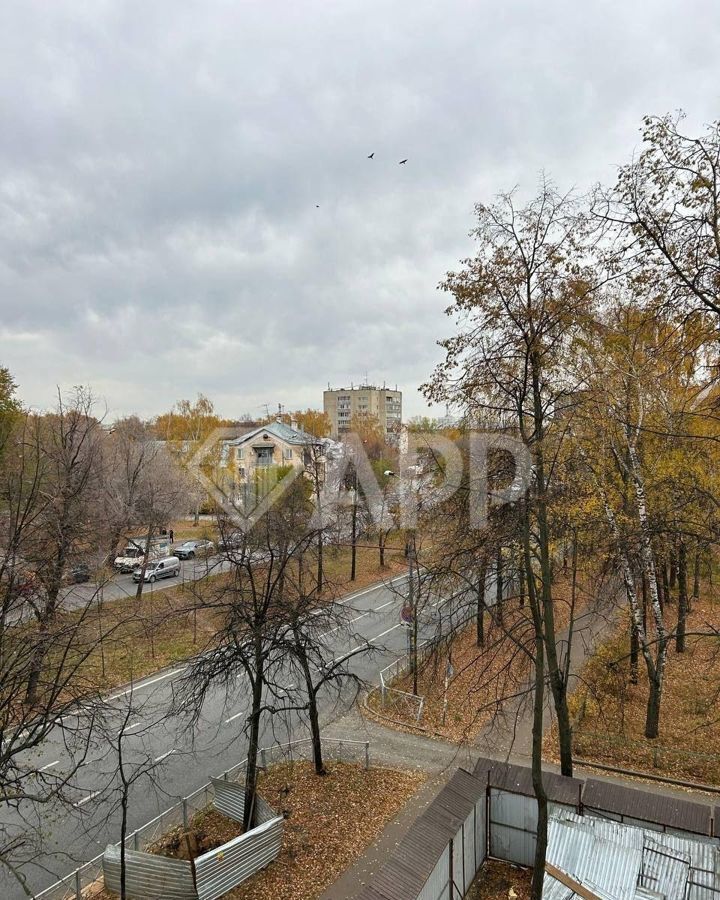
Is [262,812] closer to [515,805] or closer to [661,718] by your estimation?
[515,805]

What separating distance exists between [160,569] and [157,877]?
23.1 metres

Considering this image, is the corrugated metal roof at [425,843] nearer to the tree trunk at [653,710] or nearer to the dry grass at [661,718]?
the dry grass at [661,718]

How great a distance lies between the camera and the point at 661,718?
13727 mm

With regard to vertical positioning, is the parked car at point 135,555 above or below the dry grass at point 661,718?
above

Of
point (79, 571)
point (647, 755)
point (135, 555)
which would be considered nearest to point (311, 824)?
point (647, 755)

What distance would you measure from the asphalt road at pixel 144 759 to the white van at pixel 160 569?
11.6 metres

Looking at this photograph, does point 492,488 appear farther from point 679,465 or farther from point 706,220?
point 679,465

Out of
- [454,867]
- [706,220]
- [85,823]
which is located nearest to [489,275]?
[706,220]

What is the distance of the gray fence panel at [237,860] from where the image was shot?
8141 millimetres

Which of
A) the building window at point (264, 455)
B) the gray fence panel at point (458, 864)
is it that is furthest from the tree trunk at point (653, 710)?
the building window at point (264, 455)

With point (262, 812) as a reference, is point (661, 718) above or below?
below

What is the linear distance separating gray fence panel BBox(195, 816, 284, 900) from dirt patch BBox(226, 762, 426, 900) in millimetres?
166

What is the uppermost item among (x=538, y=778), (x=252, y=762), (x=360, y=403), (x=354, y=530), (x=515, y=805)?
(x=360, y=403)

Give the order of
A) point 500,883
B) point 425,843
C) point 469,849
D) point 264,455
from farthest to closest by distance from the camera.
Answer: point 264,455
point 500,883
point 469,849
point 425,843
